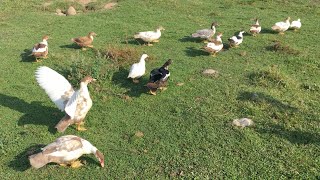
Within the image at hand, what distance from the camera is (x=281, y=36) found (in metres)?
14.4

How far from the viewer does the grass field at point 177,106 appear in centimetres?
742

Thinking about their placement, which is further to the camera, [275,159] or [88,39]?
[88,39]

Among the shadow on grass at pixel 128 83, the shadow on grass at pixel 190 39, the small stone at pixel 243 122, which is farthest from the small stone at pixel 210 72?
the shadow on grass at pixel 190 39

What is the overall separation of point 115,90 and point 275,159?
4740mm

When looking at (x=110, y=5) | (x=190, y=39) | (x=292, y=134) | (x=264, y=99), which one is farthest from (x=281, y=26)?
(x=110, y=5)

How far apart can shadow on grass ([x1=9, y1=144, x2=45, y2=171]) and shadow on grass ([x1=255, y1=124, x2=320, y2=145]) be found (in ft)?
15.8

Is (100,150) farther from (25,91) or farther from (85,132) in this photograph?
(25,91)

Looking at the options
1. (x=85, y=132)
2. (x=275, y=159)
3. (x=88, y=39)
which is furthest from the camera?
(x=88, y=39)

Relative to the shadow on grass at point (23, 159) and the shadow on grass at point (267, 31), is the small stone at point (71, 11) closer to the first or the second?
the shadow on grass at point (267, 31)

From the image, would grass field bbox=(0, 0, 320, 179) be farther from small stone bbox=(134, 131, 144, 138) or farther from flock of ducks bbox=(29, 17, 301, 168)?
flock of ducks bbox=(29, 17, 301, 168)

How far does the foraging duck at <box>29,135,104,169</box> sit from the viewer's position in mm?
6941

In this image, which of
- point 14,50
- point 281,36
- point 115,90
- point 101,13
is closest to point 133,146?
point 115,90

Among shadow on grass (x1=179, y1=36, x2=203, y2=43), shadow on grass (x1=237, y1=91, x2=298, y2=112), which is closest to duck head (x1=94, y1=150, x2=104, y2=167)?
shadow on grass (x1=237, y1=91, x2=298, y2=112)

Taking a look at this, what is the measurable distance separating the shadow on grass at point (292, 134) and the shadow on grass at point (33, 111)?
4.75 m
